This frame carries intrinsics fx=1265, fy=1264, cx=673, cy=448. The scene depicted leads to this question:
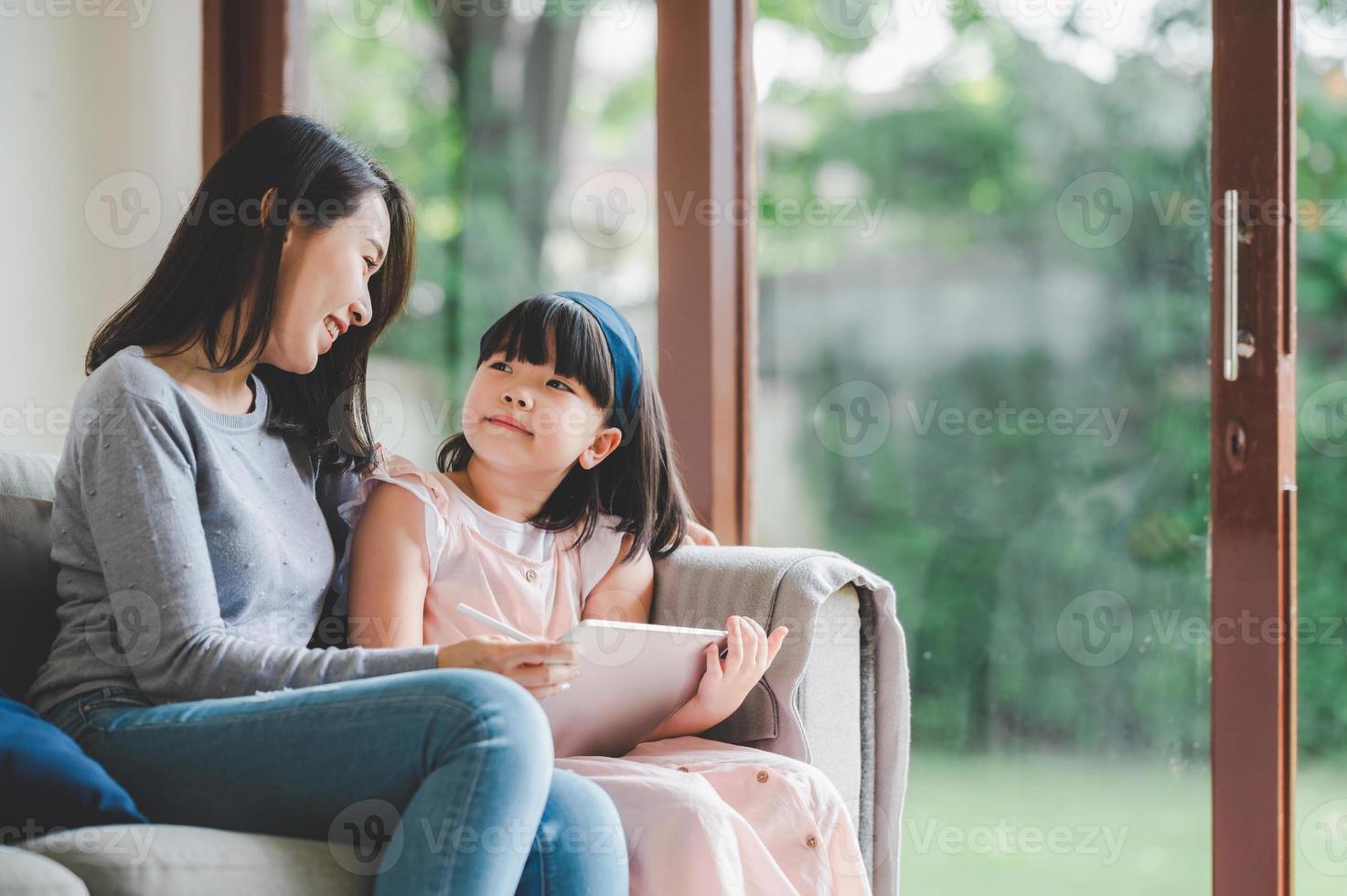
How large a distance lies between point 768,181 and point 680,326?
31 cm

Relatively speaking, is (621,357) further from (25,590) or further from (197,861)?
(197,861)

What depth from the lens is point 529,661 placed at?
1.21 metres

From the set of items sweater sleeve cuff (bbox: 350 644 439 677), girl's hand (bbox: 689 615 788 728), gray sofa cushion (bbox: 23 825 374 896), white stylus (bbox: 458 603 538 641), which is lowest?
gray sofa cushion (bbox: 23 825 374 896)

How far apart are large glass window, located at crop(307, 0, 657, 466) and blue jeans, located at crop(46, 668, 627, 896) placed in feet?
4.11

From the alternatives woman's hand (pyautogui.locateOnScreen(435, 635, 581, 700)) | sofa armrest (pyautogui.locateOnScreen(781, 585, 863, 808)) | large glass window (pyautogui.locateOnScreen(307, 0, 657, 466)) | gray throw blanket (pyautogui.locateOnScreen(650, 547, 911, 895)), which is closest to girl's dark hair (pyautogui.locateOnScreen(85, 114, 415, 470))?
woman's hand (pyautogui.locateOnScreen(435, 635, 581, 700))

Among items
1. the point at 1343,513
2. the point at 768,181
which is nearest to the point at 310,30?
the point at 768,181

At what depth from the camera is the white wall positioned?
7.57 feet

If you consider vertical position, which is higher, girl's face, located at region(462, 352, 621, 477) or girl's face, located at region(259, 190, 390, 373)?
girl's face, located at region(259, 190, 390, 373)

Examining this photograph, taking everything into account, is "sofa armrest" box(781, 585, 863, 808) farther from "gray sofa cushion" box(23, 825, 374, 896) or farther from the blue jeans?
"gray sofa cushion" box(23, 825, 374, 896)

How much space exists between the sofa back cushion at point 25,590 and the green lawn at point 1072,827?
1.35 m

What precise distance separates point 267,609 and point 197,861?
1.22ft

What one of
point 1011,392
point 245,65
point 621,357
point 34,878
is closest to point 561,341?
point 621,357

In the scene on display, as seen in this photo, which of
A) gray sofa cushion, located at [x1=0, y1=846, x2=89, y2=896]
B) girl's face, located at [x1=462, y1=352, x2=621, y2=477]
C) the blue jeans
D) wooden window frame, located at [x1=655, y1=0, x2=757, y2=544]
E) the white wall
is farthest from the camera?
the white wall

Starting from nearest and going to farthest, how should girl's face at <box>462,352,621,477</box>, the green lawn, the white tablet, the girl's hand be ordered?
1. the white tablet
2. the girl's hand
3. girl's face at <box>462,352,621,477</box>
4. the green lawn
